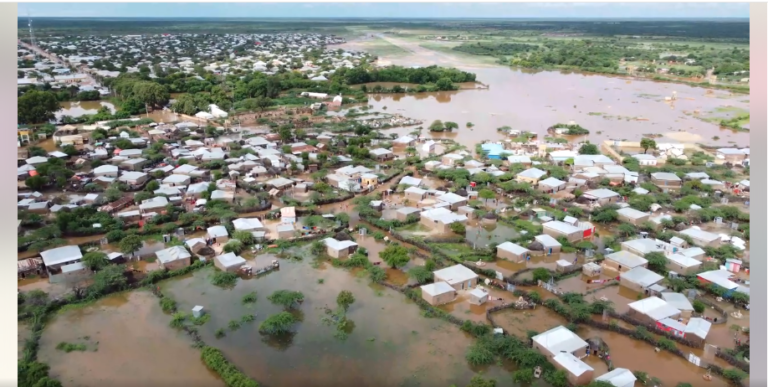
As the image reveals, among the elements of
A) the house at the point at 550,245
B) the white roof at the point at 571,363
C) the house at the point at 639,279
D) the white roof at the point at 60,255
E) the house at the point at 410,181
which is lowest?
the white roof at the point at 571,363

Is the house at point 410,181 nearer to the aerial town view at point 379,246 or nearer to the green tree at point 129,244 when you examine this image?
the aerial town view at point 379,246

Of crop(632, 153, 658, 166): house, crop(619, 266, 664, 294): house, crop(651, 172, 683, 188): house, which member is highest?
crop(632, 153, 658, 166): house

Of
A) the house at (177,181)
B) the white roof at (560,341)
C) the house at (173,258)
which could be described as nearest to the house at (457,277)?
the white roof at (560,341)

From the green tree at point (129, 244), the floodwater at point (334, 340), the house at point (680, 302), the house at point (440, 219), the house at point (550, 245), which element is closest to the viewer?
the floodwater at point (334, 340)

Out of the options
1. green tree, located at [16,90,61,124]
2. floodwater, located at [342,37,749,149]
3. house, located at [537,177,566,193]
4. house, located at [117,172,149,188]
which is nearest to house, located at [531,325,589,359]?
house, located at [537,177,566,193]

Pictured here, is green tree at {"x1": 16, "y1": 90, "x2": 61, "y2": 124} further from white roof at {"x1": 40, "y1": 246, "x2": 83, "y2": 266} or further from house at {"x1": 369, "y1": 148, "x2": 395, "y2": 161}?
house at {"x1": 369, "y1": 148, "x2": 395, "y2": 161}

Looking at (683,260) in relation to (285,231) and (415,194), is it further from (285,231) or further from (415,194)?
(285,231)

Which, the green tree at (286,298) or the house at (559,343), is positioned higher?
the green tree at (286,298)

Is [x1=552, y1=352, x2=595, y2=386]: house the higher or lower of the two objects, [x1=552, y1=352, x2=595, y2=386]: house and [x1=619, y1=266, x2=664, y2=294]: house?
the lower
